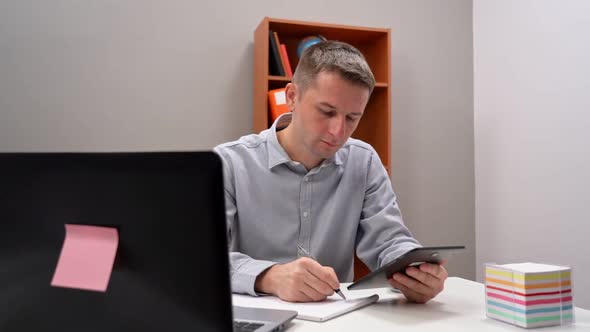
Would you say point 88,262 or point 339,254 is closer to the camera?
point 88,262

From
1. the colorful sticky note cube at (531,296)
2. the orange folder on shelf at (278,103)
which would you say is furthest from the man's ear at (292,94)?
the orange folder on shelf at (278,103)

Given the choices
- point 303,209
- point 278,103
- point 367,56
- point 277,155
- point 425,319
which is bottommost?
point 425,319

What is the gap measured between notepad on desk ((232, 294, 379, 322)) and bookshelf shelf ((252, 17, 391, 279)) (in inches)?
53.0

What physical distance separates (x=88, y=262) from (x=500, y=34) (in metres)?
2.79

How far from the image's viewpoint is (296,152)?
59.0 inches

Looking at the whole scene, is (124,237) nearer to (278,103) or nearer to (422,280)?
(422,280)

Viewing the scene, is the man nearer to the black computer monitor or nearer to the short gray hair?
the short gray hair

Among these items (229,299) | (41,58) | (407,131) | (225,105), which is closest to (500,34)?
(407,131)

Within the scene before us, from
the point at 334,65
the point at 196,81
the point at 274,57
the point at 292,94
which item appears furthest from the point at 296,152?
the point at 196,81

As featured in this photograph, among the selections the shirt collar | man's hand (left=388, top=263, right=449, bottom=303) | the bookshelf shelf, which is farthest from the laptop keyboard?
the bookshelf shelf

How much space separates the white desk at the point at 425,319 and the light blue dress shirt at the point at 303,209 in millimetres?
336

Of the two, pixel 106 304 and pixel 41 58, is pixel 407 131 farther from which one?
pixel 106 304

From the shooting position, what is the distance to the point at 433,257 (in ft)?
3.27

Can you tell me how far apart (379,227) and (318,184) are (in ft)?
0.70
